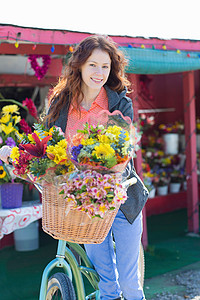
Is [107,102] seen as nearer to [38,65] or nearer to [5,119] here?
[5,119]

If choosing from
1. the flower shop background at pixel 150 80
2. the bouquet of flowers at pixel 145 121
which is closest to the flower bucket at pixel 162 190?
the flower shop background at pixel 150 80

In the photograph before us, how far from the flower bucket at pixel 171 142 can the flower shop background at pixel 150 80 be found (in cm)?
10

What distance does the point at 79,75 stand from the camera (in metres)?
2.73

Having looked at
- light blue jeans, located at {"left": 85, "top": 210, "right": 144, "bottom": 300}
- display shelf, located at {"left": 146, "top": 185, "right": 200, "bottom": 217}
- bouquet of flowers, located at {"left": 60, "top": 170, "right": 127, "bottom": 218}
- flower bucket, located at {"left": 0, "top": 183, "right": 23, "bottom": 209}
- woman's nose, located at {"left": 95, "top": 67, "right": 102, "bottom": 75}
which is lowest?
display shelf, located at {"left": 146, "top": 185, "right": 200, "bottom": 217}

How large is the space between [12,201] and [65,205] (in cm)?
229

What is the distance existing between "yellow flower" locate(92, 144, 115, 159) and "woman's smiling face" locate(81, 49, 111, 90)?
0.66 m

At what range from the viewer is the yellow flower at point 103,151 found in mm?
2018

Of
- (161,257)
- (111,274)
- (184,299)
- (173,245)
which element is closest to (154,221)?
(173,245)

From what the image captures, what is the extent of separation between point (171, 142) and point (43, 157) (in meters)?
5.87

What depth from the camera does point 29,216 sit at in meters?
4.27

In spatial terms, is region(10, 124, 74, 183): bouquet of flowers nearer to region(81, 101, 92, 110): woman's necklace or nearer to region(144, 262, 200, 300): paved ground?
region(81, 101, 92, 110): woman's necklace

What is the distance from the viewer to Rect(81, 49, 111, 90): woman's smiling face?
2564 mm

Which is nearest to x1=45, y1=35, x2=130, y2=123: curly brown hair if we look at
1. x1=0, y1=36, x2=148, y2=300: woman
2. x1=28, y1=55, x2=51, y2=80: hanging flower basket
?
x1=0, y1=36, x2=148, y2=300: woman

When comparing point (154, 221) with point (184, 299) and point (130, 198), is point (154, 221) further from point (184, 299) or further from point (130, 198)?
point (130, 198)
